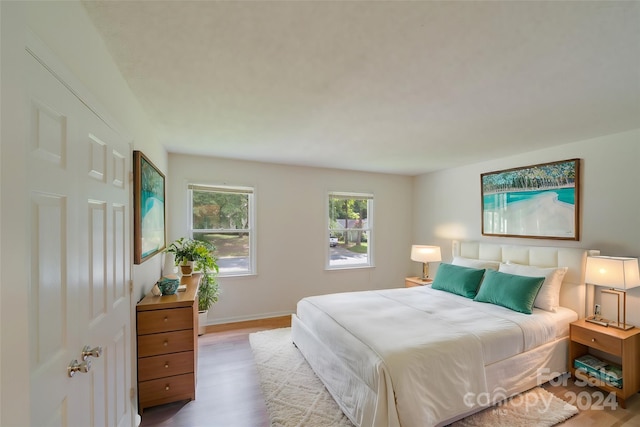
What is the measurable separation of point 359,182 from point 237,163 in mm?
2117

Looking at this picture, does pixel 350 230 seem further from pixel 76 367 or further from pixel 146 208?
pixel 76 367

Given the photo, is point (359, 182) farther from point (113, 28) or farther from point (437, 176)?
point (113, 28)

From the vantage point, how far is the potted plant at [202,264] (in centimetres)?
325

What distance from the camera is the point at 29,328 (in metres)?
0.85

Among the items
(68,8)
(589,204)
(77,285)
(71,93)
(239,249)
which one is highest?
(68,8)

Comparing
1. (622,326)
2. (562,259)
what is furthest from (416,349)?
(562,259)

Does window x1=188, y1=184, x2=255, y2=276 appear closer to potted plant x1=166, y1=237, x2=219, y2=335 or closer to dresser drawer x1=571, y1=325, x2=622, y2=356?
potted plant x1=166, y1=237, x2=219, y2=335

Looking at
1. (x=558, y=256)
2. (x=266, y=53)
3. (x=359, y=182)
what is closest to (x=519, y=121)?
(x=558, y=256)

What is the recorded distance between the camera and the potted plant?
3.25m

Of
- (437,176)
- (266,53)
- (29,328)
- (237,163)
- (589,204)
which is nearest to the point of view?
(29,328)

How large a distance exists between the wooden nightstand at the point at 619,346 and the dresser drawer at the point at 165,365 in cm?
350

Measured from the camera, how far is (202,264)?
344cm

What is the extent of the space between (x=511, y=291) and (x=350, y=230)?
262 cm

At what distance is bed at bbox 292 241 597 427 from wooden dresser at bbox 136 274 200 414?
3.71ft
